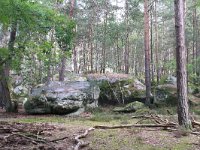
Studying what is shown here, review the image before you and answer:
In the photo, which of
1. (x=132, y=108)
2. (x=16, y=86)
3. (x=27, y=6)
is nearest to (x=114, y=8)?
(x=16, y=86)

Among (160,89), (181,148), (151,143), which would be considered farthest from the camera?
(160,89)

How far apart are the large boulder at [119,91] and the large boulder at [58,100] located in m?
3.20

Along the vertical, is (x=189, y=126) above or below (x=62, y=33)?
below

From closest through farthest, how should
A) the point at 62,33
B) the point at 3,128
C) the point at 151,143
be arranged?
1. the point at 151,143
2. the point at 3,128
3. the point at 62,33

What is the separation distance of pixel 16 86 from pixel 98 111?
21226 millimetres

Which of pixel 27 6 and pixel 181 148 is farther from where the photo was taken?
pixel 27 6

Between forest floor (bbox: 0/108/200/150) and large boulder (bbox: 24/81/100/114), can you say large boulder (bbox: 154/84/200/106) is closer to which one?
large boulder (bbox: 24/81/100/114)

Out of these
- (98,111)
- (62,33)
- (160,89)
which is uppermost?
(62,33)

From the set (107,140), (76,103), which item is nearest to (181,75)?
(107,140)

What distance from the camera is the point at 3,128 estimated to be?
991 cm

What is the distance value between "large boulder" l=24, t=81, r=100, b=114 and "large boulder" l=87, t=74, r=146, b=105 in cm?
320

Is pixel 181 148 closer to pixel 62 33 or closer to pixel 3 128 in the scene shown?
pixel 3 128

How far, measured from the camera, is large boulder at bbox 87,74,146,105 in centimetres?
2308

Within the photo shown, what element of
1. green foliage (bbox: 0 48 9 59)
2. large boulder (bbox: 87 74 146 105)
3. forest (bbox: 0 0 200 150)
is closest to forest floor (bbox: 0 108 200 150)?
forest (bbox: 0 0 200 150)
